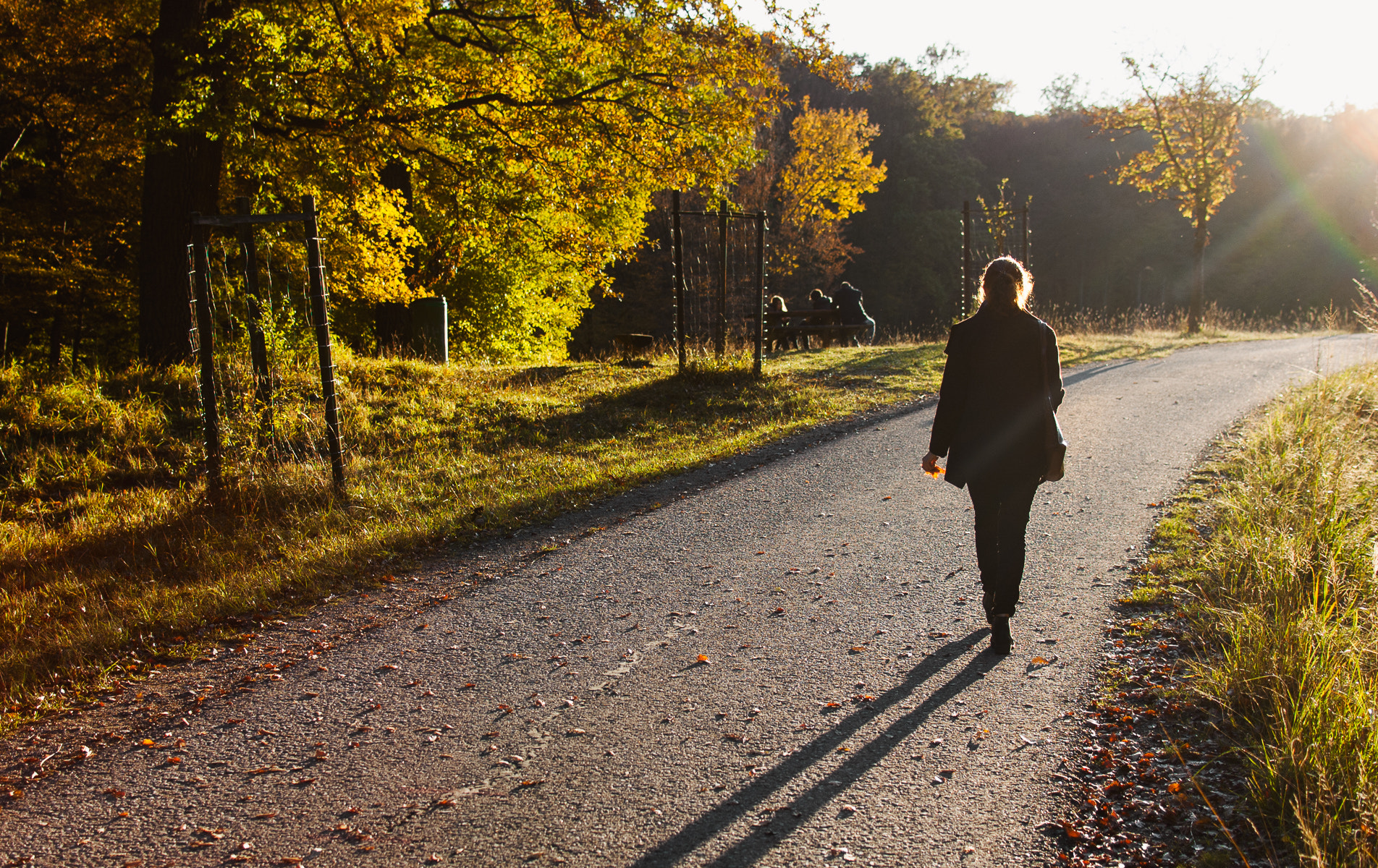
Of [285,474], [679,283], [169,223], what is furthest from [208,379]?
[679,283]

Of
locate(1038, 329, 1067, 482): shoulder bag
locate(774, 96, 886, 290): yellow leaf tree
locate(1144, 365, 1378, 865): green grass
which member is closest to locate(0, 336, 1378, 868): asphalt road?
locate(1144, 365, 1378, 865): green grass

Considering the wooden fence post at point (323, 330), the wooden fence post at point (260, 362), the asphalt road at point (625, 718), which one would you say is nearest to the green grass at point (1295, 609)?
the asphalt road at point (625, 718)

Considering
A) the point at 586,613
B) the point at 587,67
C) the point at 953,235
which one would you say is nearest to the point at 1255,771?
the point at 586,613

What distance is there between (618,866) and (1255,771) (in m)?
2.32

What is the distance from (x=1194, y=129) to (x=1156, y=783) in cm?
3028

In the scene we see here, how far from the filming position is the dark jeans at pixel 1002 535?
4.46 m

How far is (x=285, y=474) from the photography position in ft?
25.9

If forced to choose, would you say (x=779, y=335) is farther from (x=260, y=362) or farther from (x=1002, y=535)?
(x=1002, y=535)

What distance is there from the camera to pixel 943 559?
5.91 metres

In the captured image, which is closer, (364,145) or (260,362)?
(260,362)

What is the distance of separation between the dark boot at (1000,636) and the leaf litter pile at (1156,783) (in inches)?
18.0

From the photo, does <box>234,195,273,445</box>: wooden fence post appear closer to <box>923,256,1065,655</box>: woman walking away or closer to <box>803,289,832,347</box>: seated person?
<box>923,256,1065,655</box>: woman walking away

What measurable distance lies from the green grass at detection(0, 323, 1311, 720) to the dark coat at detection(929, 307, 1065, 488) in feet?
12.8

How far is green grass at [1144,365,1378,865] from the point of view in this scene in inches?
116
